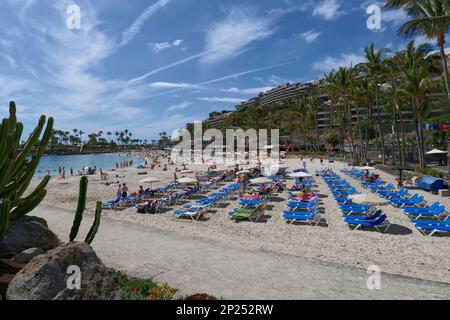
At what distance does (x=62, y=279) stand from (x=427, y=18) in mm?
24113

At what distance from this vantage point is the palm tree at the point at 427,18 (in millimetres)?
19312

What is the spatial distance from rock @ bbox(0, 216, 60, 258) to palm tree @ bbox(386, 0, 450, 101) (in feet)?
76.9

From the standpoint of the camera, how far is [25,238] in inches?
300

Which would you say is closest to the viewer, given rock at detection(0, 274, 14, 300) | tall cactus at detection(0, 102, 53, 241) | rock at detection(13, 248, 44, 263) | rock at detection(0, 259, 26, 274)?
rock at detection(0, 274, 14, 300)

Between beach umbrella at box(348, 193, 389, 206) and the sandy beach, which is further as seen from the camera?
beach umbrella at box(348, 193, 389, 206)

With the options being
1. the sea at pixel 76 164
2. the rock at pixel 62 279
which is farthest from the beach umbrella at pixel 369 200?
the sea at pixel 76 164

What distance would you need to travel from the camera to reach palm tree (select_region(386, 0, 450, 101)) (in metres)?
19.3

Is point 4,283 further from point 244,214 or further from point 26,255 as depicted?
point 244,214

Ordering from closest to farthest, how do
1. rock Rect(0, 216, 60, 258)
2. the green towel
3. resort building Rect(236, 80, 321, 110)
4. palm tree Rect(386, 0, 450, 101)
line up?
rock Rect(0, 216, 60, 258) → the green towel → palm tree Rect(386, 0, 450, 101) → resort building Rect(236, 80, 321, 110)

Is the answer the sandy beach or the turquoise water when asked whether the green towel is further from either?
the turquoise water

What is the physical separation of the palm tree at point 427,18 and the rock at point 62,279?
23.3 meters

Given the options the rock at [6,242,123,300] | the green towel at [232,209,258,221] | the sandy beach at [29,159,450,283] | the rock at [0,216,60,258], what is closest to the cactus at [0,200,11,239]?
the rock at [0,216,60,258]
